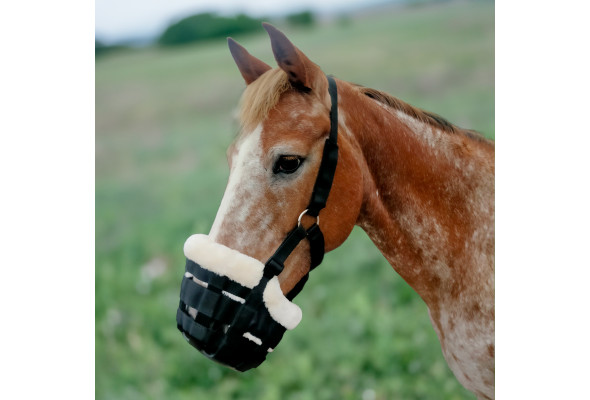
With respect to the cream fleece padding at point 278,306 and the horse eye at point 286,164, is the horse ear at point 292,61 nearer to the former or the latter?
the horse eye at point 286,164

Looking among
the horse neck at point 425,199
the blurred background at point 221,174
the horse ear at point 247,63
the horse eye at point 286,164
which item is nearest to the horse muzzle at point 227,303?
the horse eye at point 286,164

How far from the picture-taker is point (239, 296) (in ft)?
3.11

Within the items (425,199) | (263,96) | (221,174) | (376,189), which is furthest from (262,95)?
(221,174)

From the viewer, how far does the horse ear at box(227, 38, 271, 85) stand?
Answer: 3.62ft

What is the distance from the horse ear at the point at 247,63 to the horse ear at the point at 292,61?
16cm

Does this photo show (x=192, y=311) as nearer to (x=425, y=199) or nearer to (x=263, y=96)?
(x=263, y=96)

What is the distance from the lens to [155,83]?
2.35 meters

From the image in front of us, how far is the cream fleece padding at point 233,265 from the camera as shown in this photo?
0.93 metres

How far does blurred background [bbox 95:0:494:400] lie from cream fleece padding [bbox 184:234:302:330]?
588 millimetres

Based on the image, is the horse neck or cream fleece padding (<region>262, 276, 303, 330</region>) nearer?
cream fleece padding (<region>262, 276, 303, 330</region>)

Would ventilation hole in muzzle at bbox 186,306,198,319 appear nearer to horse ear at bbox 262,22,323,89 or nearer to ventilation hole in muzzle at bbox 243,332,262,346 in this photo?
ventilation hole in muzzle at bbox 243,332,262,346

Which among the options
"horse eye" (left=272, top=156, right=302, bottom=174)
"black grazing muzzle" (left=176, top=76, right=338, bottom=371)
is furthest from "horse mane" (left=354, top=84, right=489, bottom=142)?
"horse eye" (left=272, top=156, right=302, bottom=174)
